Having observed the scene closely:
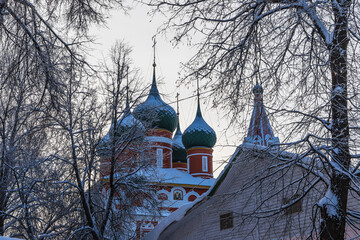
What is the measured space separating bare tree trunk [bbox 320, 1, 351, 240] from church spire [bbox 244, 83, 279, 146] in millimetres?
749

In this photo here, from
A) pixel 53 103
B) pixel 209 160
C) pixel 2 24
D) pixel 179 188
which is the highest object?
pixel 209 160

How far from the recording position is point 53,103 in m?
6.98

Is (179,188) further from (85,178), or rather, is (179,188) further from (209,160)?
(85,178)

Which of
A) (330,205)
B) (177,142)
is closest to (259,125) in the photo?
(330,205)

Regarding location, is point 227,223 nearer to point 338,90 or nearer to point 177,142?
point 338,90

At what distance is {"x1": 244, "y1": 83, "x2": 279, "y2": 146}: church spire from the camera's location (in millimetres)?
5656

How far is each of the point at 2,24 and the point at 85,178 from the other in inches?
320

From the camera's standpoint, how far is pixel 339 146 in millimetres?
5125

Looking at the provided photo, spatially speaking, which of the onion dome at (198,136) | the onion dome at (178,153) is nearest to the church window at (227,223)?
the onion dome at (198,136)

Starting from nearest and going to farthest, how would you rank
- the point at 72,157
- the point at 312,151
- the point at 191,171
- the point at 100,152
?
the point at 312,151 → the point at 72,157 → the point at 100,152 → the point at 191,171

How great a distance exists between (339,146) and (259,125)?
1.01 m

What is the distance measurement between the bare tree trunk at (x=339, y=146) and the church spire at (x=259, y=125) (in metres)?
0.75


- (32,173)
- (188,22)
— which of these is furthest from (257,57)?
(32,173)

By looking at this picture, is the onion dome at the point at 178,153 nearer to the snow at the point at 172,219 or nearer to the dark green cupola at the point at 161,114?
the dark green cupola at the point at 161,114
